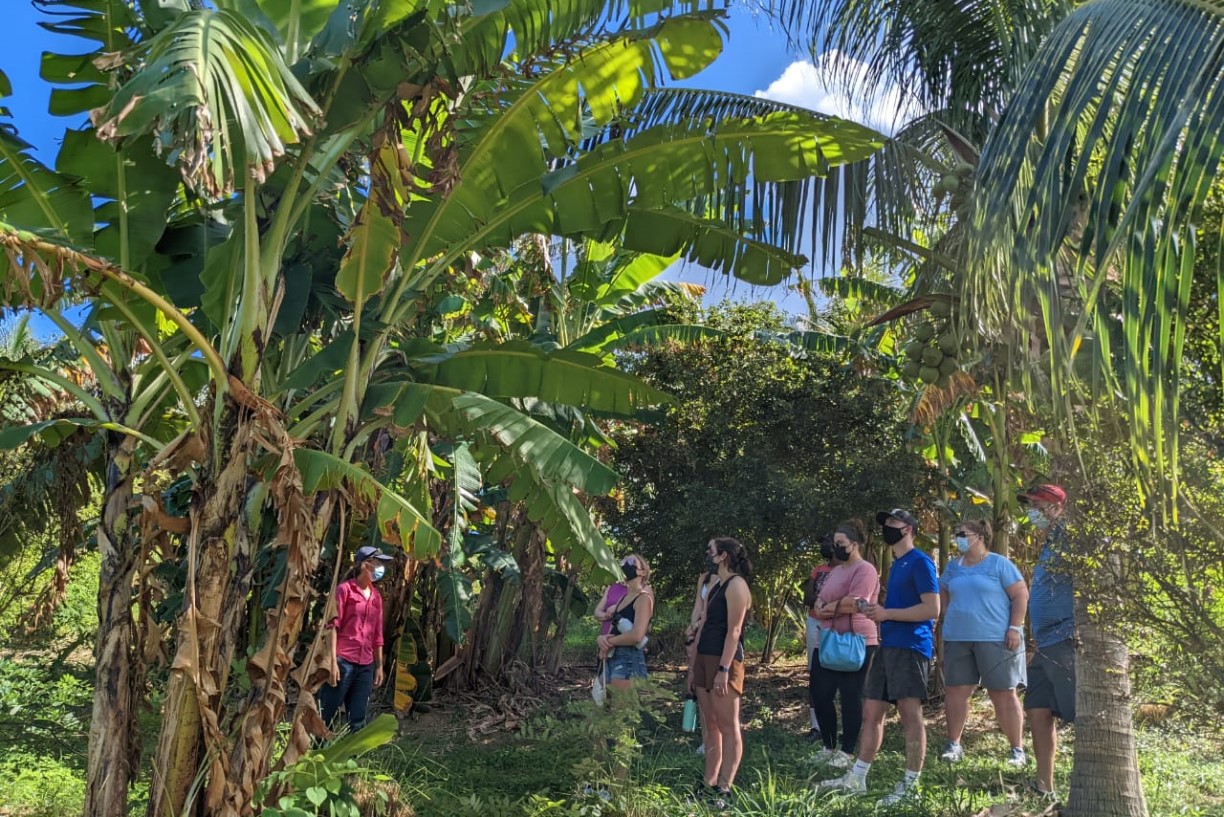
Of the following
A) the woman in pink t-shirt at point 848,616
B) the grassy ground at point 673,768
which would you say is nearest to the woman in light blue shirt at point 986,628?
the grassy ground at point 673,768

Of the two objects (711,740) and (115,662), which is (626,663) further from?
(115,662)

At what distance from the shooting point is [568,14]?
4.96 metres

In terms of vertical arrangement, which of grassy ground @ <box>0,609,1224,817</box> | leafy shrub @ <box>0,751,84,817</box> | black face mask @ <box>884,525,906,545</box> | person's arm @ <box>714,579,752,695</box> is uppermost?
black face mask @ <box>884,525,906,545</box>

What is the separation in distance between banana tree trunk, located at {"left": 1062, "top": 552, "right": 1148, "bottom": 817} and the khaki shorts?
79.5 inches

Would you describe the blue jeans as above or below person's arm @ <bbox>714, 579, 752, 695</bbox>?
below

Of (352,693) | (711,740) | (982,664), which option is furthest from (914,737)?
(352,693)

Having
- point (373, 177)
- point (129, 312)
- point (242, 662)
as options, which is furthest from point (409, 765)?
point (373, 177)

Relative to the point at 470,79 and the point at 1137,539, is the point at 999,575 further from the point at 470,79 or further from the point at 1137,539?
the point at 470,79

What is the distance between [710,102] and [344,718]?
6.14m

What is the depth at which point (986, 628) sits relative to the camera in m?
6.52

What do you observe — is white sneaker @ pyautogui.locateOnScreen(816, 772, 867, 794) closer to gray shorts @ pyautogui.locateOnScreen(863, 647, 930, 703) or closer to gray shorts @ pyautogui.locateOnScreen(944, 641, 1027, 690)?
gray shorts @ pyautogui.locateOnScreen(863, 647, 930, 703)

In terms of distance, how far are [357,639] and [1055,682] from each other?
515 centimetres

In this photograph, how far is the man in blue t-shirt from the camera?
249 inches

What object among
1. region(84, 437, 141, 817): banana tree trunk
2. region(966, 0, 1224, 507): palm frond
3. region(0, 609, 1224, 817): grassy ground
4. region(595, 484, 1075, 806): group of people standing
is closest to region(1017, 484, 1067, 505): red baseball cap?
region(595, 484, 1075, 806): group of people standing
